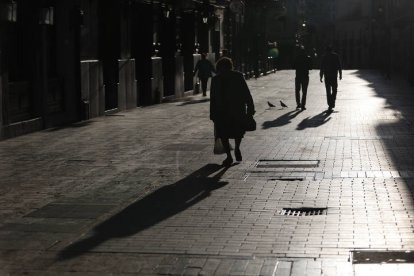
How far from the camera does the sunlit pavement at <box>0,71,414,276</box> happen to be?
7223mm

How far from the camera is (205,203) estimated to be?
1009 centimetres

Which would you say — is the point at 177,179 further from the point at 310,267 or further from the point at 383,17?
the point at 383,17

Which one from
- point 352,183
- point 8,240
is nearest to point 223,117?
point 352,183

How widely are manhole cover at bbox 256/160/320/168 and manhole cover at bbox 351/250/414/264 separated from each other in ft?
19.2

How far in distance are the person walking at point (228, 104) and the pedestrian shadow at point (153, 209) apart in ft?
2.81

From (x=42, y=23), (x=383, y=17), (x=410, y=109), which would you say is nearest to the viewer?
(x=42, y=23)

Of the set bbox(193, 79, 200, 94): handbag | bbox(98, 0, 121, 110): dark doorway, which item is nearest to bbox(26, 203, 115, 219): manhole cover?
bbox(98, 0, 121, 110): dark doorway

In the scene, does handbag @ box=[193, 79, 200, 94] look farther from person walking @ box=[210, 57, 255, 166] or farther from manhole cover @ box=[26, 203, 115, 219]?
manhole cover @ box=[26, 203, 115, 219]

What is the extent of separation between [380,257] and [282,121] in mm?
14370

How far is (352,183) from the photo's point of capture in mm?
11430

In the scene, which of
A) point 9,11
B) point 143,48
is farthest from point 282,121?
point 143,48

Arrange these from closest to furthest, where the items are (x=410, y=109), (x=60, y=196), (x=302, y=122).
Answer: (x=60, y=196) < (x=302, y=122) < (x=410, y=109)

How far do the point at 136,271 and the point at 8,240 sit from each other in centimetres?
177

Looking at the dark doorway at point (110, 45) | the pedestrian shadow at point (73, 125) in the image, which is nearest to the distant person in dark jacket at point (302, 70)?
the dark doorway at point (110, 45)
